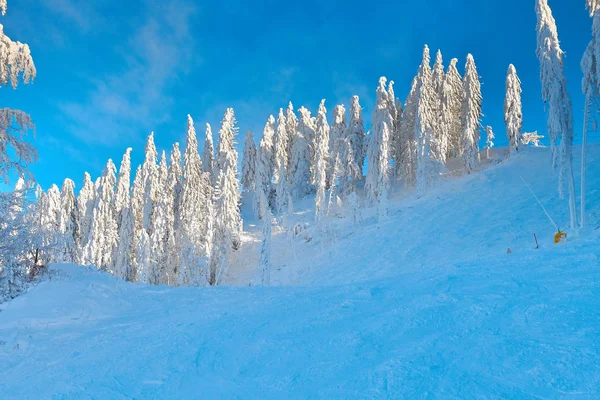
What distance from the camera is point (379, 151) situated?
107 feet

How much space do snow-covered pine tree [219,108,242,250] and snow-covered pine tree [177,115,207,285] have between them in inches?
83.4

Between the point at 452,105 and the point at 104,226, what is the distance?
125ft

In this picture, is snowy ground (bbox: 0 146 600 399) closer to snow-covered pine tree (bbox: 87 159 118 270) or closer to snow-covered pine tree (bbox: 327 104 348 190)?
snow-covered pine tree (bbox: 87 159 118 270)

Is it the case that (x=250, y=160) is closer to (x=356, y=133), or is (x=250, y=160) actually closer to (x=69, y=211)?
Result: (x=356, y=133)

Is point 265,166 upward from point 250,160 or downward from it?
downward

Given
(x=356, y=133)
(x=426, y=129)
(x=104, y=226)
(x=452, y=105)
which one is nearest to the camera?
(x=426, y=129)

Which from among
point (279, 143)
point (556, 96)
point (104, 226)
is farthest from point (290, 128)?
point (556, 96)

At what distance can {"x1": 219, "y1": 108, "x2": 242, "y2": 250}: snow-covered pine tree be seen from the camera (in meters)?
31.5

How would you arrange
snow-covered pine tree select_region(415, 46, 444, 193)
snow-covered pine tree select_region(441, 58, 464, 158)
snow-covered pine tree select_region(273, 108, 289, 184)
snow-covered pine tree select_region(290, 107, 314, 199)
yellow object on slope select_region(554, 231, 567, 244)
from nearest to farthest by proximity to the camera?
yellow object on slope select_region(554, 231, 567, 244)
snow-covered pine tree select_region(415, 46, 444, 193)
snow-covered pine tree select_region(441, 58, 464, 158)
snow-covered pine tree select_region(290, 107, 314, 199)
snow-covered pine tree select_region(273, 108, 289, 184)

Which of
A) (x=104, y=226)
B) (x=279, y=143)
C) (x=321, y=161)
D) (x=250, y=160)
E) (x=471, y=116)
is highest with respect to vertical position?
A: (x=279, y=143)

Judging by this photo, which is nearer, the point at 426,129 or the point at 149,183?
the point at 426,129

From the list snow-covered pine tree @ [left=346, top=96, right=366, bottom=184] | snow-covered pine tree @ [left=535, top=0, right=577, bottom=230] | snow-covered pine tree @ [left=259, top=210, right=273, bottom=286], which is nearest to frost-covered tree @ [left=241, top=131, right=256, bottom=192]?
snow-covered pine tree @ [left=346, top=96, right=366, bottom=184]

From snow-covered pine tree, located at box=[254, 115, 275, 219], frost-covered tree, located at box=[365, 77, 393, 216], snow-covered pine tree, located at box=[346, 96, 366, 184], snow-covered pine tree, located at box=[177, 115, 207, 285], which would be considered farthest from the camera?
snow-covered pine tree, located at box=[254, 115, 275, 219]

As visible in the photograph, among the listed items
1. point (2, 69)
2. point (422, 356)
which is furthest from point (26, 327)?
point (422, 356)
